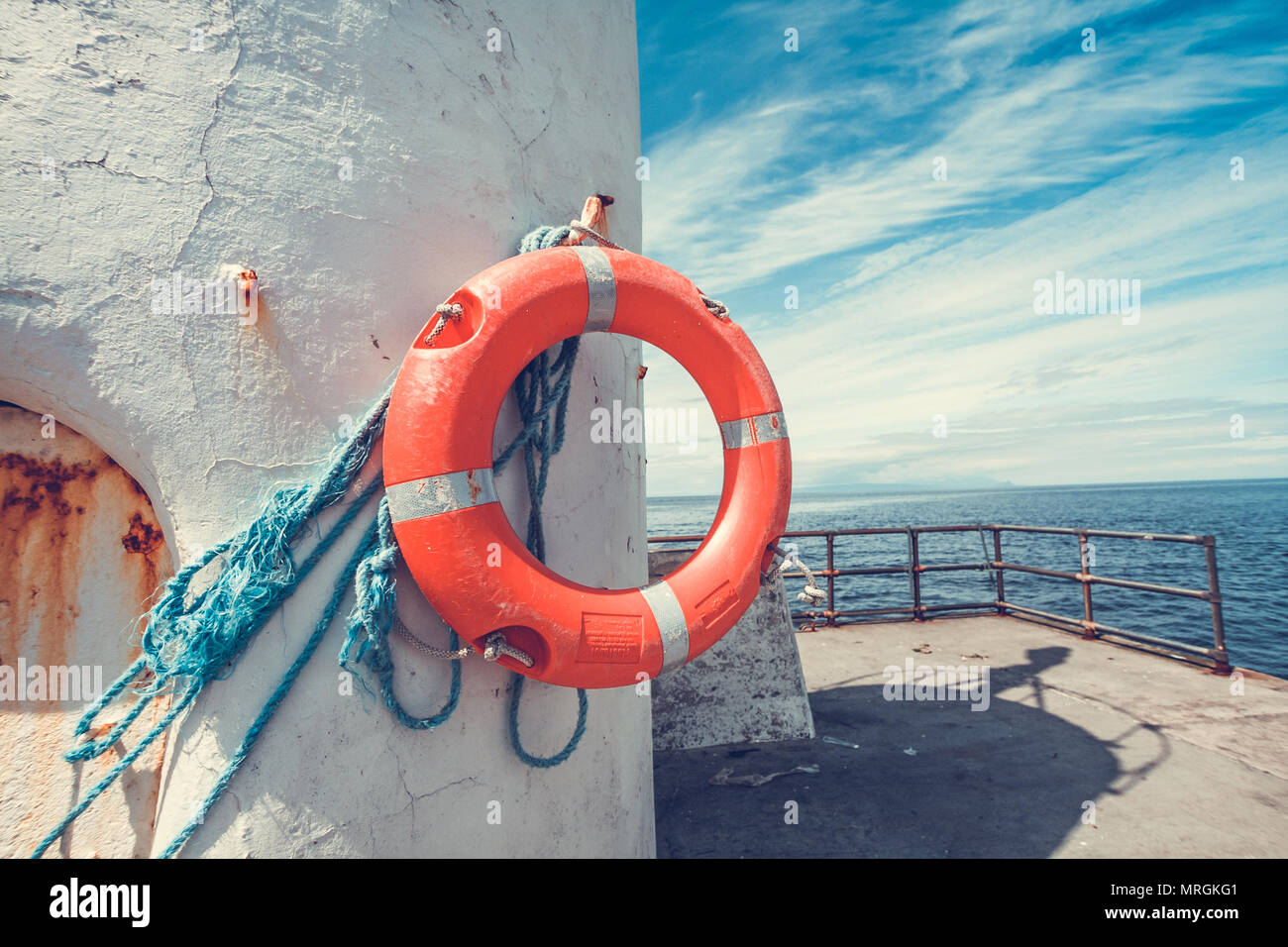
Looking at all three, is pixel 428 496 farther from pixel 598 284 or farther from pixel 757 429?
pixel 757 429

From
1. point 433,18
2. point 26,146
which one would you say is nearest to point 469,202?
point 433,18

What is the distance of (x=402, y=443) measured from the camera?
4.12 feet

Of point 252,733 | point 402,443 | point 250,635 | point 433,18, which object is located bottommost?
point 252,733

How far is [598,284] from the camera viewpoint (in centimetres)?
145

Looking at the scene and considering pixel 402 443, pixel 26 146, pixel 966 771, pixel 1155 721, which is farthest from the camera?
pixel 1155 721

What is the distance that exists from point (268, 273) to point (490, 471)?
571 mm

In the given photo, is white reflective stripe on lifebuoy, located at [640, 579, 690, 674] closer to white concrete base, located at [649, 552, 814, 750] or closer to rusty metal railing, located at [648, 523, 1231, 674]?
rusty metal railing, located at [648, 523, 1231, 674]

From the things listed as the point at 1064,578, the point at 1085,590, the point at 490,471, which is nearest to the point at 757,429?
the point at 490,471

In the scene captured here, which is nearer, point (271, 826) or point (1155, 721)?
point (271, 826)

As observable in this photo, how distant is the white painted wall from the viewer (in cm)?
115
